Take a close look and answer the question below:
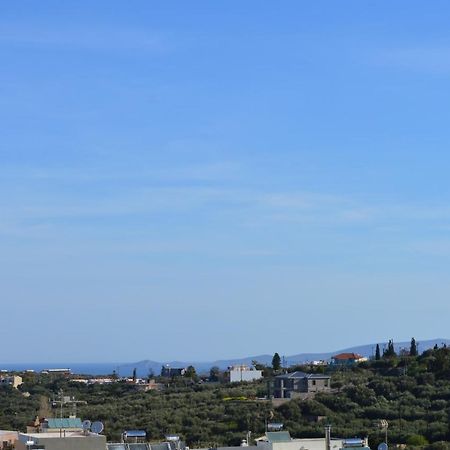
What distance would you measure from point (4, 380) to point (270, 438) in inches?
2860

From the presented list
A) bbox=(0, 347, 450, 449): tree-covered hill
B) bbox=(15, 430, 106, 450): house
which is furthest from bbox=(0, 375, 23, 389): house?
bbox=(15, 430, 106, 450): house

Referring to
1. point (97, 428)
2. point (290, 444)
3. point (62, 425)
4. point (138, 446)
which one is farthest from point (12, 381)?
point (138, 446)

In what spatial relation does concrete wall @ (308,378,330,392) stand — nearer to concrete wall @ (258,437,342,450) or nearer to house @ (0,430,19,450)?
house @ (0,430,19,450)

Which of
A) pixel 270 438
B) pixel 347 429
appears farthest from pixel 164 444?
pixel 347 429

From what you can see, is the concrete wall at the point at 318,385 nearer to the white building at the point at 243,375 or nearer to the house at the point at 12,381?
the white building at the point at 243,375

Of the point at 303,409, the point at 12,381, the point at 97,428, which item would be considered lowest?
the point at 97,428

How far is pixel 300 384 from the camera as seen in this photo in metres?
77.7

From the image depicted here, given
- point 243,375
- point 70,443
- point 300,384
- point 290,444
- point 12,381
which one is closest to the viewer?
point 70,443

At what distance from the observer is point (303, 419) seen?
Answer: 64.2 meters

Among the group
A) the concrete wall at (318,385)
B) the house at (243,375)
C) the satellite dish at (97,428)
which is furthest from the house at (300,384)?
the satellite dish at (97,428)

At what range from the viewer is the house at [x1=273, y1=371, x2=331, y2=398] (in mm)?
76375

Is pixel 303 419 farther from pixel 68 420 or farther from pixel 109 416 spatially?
pixel 68 420

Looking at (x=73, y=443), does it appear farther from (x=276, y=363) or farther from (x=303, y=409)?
(x=276, y=363)

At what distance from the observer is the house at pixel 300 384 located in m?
76.4
